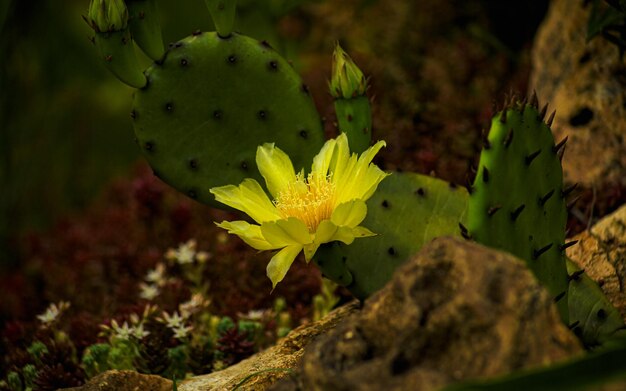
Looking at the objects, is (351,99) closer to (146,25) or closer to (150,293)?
(146,25)

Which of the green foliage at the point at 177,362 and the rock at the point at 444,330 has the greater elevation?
the green foliage at the point at 177,362

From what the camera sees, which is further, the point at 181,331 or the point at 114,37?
the point at 181,331

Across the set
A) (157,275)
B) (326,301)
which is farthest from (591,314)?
(157,275)

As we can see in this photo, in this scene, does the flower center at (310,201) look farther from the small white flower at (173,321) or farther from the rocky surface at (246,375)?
the small white flower at (173,321)

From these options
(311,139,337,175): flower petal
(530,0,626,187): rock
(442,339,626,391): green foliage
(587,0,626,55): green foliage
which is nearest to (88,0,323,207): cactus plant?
(311,139,337,175): flower petal

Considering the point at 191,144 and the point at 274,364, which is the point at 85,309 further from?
the point at 274,364

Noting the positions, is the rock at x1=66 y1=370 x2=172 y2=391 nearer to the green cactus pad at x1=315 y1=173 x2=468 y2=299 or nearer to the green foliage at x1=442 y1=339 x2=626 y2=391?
the green cactus pad at x1=315 y1=173 x2=468 y2=299

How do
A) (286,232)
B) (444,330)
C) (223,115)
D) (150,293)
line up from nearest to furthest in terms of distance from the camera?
1. (444,330)
2. (286,232)
3. (223,115)
4. (150,293)

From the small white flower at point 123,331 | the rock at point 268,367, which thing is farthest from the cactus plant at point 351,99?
the small white flower at point 123,331
